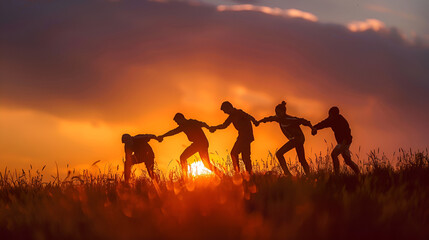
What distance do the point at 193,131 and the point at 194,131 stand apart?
0.08 feet

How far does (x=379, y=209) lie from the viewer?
5.45 meters

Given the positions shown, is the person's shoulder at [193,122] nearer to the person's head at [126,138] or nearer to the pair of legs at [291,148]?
the person's head at [126,138]

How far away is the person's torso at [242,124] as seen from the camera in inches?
430

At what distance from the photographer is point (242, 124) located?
10992 mm

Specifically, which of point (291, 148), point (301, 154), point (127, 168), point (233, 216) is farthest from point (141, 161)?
point (233, 216)

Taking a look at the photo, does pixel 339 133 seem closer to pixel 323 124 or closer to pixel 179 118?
pixel 323 124

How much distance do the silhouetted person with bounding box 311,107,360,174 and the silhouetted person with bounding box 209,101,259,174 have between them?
5.10 feet

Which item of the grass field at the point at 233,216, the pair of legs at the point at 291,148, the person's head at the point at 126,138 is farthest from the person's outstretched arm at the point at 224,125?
the grass field at the point at 233,216

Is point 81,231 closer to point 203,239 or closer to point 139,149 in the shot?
point 203,239

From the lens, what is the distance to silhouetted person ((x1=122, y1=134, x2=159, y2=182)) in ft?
34.9

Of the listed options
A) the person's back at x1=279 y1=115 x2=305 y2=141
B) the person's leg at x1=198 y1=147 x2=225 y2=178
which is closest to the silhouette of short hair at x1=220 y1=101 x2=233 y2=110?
the person's leg at x1=198 y1=147 x2=225 y2=178

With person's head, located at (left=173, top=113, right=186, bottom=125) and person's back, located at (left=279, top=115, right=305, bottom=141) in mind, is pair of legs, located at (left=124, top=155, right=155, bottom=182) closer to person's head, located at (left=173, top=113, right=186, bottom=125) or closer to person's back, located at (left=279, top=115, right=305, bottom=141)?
person's head, located at (left=173, top=113, right=186, bottom=125)

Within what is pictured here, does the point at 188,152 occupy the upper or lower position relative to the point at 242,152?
upper

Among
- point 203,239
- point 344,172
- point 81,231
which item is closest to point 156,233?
point 203,239
